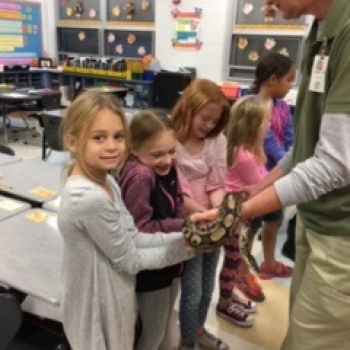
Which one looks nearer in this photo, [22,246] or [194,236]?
[194,236]

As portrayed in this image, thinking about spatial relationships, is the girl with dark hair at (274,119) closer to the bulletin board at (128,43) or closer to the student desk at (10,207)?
the student desk at (10,207)

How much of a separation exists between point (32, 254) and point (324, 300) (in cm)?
99

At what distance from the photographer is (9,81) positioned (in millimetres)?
6988

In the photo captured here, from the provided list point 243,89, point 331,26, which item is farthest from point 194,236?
point 243,89

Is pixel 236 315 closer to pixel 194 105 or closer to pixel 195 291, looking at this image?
pixel 195 291

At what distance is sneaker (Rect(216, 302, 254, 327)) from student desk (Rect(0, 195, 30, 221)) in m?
1.18

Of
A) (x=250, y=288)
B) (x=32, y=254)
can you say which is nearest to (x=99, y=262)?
(x=32, y=254)

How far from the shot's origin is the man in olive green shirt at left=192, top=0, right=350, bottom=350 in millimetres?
955

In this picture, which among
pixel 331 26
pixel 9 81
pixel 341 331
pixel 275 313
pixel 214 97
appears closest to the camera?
pixel 331 26

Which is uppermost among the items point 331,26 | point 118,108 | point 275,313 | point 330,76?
point 331,26

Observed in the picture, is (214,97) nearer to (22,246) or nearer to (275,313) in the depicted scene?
(22,246)

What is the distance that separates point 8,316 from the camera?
3.48 ft

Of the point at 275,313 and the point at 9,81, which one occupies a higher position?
the point at 9,81

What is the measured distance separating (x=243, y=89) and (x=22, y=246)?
449 centimetres
